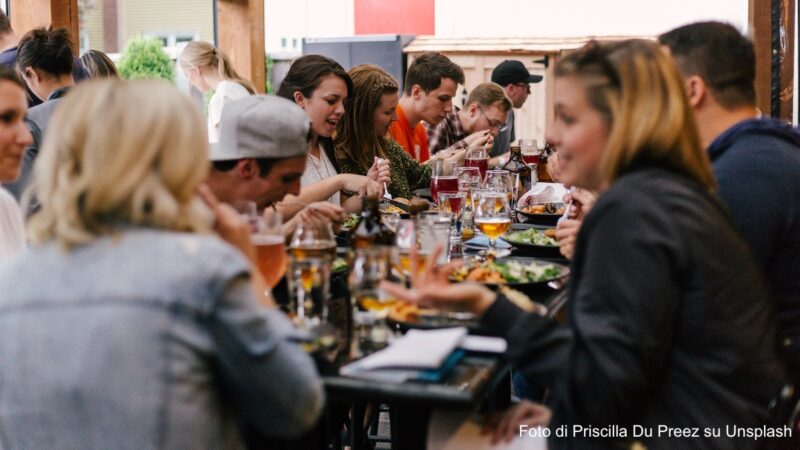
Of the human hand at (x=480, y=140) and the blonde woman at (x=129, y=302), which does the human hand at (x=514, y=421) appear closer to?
the blonde woman at (x=129, y=302)

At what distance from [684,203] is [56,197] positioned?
1.07 m

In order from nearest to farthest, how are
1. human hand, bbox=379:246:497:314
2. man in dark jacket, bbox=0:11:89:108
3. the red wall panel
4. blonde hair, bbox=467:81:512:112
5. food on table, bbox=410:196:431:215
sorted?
human hand, bbox=379:246:497:314 < food on table, bbox=410:196:431:215 < man in dark jacket, bbox=0:11:89:108 < blonde hair, bbox=467:81:512:112 < the red wall panel

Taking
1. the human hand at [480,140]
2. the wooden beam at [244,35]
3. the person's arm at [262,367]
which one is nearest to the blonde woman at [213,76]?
the wooden beam at [244,35]

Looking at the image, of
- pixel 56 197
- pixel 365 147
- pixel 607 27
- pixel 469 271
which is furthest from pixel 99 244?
pixel 607 27

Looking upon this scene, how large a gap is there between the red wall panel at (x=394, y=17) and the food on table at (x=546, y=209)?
8.97 meters

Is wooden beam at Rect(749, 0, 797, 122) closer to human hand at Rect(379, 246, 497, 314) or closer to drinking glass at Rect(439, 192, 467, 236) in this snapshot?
drinking glass at Rect(439, 192, 467, 236)

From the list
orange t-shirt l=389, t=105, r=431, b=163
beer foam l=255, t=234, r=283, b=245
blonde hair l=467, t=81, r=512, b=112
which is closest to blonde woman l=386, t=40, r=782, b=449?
beer foam l=255, t=234, r=283, b=245

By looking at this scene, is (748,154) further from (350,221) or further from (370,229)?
(350,221)

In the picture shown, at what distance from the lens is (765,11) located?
526 cm

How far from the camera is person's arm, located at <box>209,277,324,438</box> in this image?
135 cm

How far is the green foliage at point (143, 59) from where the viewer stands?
899 centimetres

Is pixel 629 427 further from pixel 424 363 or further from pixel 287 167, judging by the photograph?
pixel 287 167

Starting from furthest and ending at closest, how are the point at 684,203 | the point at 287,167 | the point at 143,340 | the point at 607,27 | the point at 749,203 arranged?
the point at 607,27 < the point at 287,167 < the point at 749,203 < the point at 684,203 < the point at 143,340

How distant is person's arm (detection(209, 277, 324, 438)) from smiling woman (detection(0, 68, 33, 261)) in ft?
3.74
